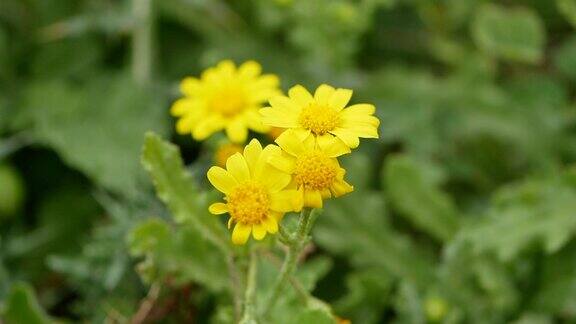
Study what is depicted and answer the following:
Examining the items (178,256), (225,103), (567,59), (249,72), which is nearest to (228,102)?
(225,103)

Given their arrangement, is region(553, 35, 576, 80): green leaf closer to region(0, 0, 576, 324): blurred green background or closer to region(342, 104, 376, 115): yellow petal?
region(0, 0, 576, 324): blurred green background

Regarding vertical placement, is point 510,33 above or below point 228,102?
above

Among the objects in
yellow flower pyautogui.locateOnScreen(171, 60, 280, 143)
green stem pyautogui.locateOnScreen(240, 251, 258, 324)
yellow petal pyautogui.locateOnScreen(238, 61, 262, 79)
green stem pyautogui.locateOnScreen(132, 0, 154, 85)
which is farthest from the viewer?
green stem pyautogui.locateOnScreen(132, 0, 154, 85)

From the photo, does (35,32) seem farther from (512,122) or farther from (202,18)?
(512,122)

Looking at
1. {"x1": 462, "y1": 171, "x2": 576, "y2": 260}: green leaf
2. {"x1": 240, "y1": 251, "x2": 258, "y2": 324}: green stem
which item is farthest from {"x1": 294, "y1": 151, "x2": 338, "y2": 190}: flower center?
{"x1": 462, "y1": 171, "x2": 576, "y2": 260}: green leaf

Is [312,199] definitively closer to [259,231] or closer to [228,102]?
[259,231]
